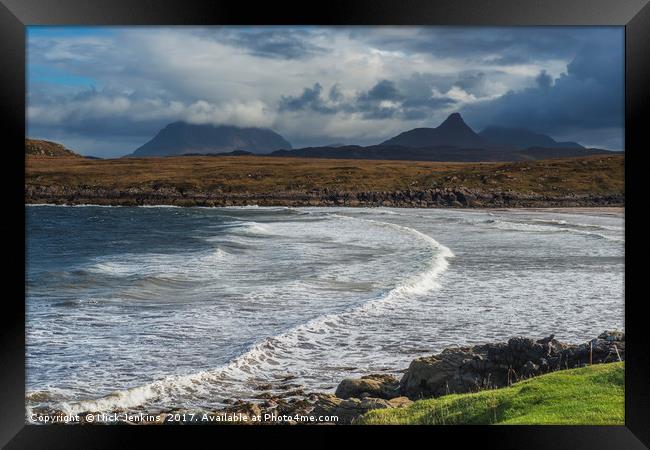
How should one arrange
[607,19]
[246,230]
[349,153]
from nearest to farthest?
1. [607,19]
2. [246,230]
3. [349,153]

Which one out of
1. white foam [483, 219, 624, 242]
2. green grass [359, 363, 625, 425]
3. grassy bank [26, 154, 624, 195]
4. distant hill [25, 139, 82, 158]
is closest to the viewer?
green grass [359, 363, 625, 425]

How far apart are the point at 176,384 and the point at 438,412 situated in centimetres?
464

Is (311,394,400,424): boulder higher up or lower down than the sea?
lower down

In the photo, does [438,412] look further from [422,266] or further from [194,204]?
[194,204]

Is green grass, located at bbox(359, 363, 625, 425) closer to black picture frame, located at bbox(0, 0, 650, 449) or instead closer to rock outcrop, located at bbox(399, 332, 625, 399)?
black picture frame, located at bbox(0, 0, 650, 449)

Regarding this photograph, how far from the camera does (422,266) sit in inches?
936

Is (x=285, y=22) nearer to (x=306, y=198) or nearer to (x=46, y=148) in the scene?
(x=306, y=198)

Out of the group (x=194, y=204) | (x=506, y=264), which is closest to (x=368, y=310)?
(x=506, y=264)

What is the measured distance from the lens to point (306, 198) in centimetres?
8725

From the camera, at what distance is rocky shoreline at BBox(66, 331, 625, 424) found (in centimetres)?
938

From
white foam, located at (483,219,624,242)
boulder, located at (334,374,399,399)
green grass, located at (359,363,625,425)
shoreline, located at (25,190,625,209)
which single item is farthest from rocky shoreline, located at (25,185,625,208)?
green grass, located at (359,363,625,425)

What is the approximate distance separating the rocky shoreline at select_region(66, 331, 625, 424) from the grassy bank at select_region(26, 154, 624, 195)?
224ft

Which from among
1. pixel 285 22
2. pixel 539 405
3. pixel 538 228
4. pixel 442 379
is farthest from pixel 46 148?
pixel 539 405

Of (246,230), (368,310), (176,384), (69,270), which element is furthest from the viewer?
(246,230)
